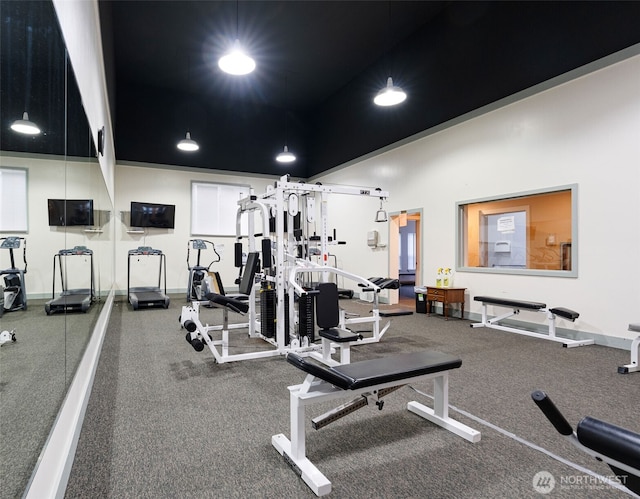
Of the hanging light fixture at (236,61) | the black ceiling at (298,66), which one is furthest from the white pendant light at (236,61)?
the black ceiling at (298,66)

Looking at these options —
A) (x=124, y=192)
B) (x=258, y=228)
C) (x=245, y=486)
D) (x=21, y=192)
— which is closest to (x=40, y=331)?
(x=21, y=192)

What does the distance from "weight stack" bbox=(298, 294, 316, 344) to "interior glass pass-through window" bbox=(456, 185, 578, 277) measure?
3378 millimetres

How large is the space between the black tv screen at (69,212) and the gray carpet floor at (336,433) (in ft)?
4.23

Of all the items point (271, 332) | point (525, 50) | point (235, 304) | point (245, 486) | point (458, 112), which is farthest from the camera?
point (458, 112)

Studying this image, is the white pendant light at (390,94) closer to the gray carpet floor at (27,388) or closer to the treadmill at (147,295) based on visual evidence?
the gray carpet floor at (27,388)

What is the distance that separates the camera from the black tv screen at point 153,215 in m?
8.80

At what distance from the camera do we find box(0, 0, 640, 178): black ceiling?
3865mm

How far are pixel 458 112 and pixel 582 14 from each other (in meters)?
1.87

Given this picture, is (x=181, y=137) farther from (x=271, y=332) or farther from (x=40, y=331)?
(x=40, y=331)

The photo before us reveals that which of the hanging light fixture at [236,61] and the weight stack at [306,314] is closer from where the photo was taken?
the weight stack at [306,314]

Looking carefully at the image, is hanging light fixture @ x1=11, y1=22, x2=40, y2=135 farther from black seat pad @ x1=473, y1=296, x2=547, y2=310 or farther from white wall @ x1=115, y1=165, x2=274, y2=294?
white wall @ x1=115, y1=165, x2=274, y2=294

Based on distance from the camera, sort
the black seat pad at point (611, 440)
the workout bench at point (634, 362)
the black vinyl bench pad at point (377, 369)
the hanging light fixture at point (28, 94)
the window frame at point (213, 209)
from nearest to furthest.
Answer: the black seat pad at point (611, 440) → the hanging light fixture at point (28, 94) → the black vinyl bench pad at point (377, 369) → the workout bench at point (634, 362) → the window frame at point (213, 209)

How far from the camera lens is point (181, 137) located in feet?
29.5

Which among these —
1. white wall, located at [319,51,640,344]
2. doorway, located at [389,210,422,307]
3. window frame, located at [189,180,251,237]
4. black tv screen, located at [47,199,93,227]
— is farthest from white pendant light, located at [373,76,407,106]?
window frame, located at [189,180,251,237]
